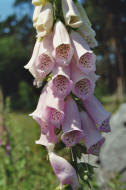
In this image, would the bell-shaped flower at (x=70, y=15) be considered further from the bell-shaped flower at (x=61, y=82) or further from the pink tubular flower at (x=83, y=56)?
the bell-shaped flower at (x=61, y=82)

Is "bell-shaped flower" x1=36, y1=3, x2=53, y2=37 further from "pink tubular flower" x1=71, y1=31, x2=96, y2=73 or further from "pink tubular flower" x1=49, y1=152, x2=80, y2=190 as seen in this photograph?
"pink tubular flower" x1=49, y1=152, x2=80, y2=190

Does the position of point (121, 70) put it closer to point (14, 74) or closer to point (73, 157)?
point (14, 74)

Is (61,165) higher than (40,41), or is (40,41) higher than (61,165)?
(40,41)

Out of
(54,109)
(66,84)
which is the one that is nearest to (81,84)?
(66,84)

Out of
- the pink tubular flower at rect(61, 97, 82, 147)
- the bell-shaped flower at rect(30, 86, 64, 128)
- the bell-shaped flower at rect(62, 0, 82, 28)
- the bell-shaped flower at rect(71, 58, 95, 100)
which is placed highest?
the bell-shaped flower at rect(62, 0, 82, 28)

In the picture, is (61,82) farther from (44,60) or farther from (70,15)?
(70,15)

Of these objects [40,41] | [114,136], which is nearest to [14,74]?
[114,136]

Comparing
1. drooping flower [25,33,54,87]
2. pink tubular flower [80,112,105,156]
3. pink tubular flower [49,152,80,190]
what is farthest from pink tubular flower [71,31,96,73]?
pink tubular flower [49,152,80,190]

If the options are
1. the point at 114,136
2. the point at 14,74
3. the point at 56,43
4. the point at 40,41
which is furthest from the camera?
the point at 14,74
